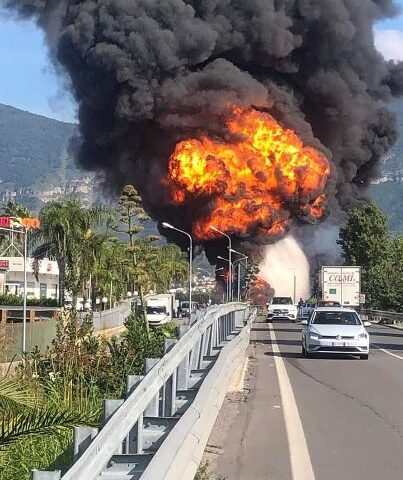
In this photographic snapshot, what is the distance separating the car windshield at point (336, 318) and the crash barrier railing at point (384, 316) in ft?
84.6

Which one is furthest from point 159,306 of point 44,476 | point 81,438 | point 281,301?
point 44,476

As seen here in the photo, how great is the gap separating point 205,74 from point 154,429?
55.1 metres

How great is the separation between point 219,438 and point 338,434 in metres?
1.51

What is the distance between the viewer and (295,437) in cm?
985

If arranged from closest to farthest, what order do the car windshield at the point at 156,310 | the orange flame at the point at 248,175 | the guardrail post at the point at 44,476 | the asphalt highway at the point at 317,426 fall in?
the guardrail post at the point at 44,476 < the asphalt highway at the point at 317,426 < the car windshield at the point at 156,310 < the orange flame at the point at 248,175

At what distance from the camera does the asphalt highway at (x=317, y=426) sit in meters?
8.08

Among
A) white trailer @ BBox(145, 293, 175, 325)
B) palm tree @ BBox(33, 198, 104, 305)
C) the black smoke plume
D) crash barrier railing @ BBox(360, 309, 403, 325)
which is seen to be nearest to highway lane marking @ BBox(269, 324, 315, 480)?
crash barrier railing @ BBox(360, 309, 403, 325)

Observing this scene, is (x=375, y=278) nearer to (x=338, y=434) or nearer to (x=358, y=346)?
(x=358, y=346)

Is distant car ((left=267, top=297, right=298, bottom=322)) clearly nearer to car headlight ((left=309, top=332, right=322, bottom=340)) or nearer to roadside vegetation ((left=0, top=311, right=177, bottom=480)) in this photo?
car headlight ((left=309, top=332, right=322, bottom=340))

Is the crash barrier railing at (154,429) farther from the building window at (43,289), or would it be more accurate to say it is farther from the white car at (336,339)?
the building window at (43,289)

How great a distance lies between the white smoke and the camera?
265ft

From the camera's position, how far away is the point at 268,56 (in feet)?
203

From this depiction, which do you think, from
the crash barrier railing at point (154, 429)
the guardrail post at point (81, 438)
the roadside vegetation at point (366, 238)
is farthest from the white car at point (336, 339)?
the roadside vegetation at point (366, 238)

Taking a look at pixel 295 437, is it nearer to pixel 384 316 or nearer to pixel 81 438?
pixel 81 438
